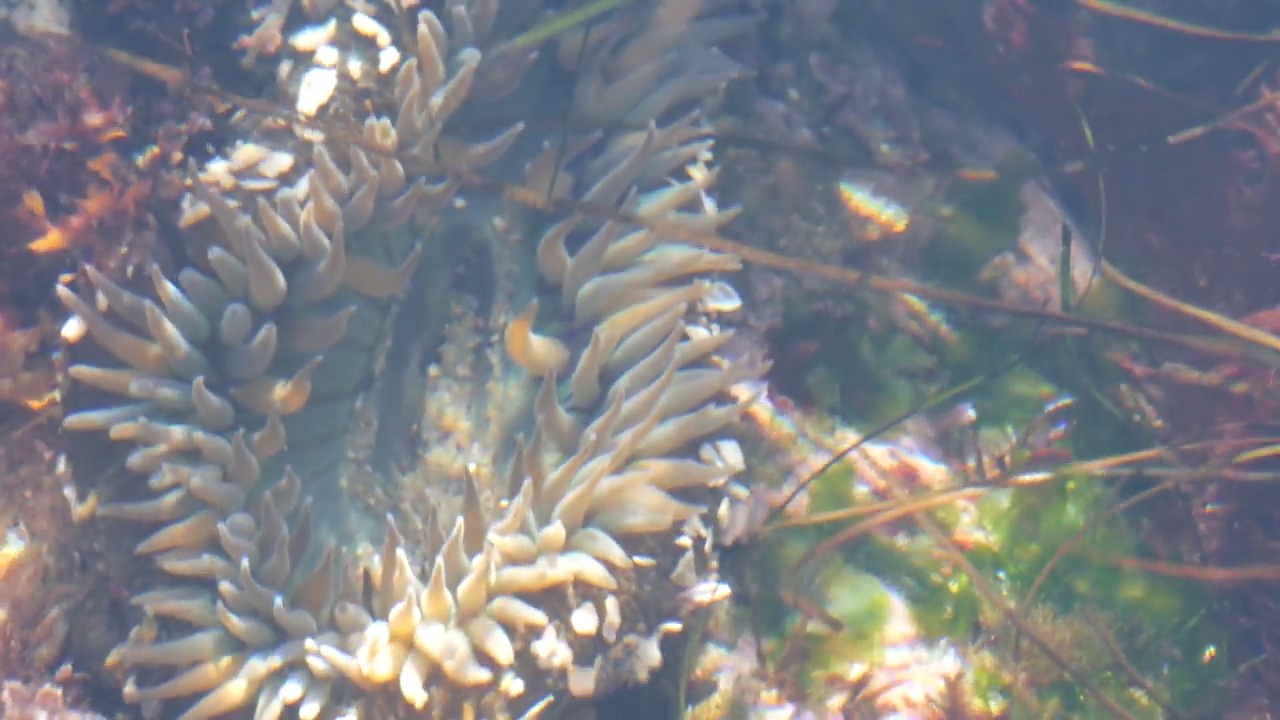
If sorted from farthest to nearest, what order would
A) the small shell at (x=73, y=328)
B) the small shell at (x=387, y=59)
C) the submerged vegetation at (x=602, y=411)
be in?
the small shell at (x=387, y=59), the small shell at (x=73, y=328), the submerged vegetation at (x=602, y=411)

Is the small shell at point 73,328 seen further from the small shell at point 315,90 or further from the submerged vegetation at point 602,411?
the small shell at point 315,90

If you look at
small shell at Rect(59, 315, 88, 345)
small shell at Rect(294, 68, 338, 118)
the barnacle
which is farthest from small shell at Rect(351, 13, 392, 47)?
small shell at Rect(59, 315, 88, 345)

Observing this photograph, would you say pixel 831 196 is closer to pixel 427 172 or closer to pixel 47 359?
pixel 427 172

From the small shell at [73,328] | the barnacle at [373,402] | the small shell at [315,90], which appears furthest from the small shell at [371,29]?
the small shell at [73,328]

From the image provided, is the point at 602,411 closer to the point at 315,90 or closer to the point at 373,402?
the point at 373,402

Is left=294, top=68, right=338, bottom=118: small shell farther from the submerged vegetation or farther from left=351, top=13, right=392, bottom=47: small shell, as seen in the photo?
left=351, top=13, right=392, bottom=47: small shell
